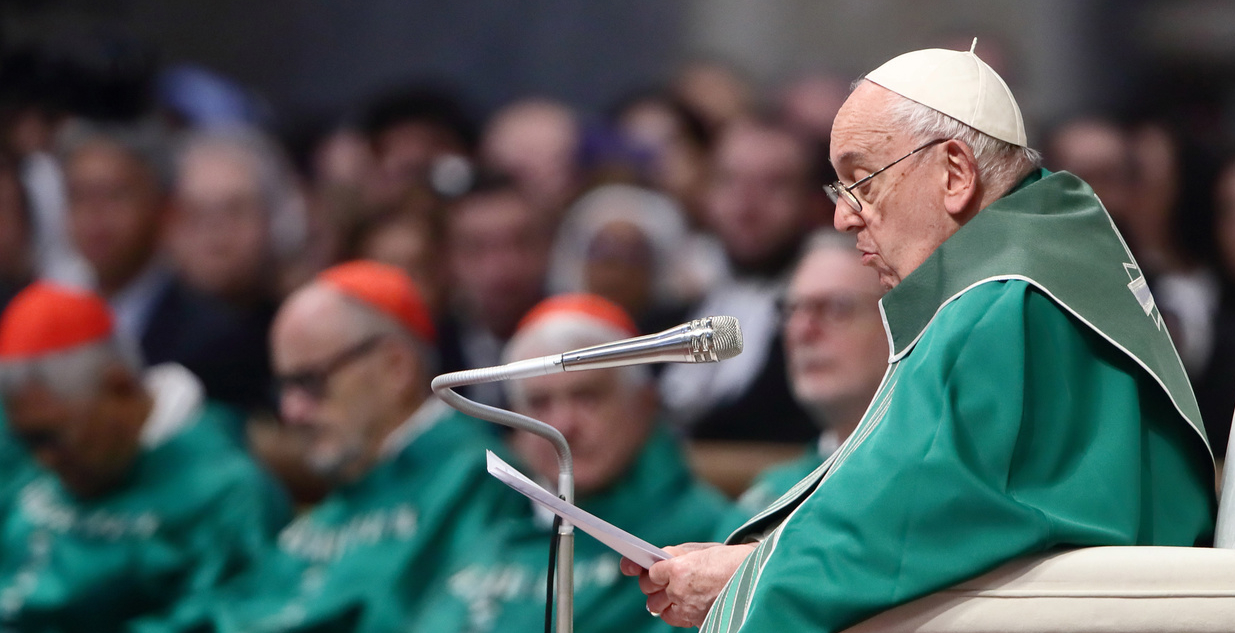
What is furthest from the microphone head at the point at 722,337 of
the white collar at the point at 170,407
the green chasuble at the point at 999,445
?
the white collar at the point at 170,407

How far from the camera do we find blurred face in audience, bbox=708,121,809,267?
5957mm

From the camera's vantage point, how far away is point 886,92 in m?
2.43

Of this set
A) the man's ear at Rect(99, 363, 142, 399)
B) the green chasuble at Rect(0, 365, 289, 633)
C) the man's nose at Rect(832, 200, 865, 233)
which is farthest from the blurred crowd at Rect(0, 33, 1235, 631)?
the man's nose at Rect(832, 200, 865, 233)

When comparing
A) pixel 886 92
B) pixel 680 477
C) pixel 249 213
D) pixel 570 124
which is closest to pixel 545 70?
pixel 570 124

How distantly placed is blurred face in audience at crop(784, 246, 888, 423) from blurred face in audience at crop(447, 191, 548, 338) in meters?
2.29

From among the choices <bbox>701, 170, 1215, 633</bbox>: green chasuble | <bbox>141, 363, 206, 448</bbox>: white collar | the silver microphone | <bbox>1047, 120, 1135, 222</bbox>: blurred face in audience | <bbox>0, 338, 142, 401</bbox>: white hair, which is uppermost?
the silver microphone

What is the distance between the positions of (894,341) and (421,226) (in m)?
4.64

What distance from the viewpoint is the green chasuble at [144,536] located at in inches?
229

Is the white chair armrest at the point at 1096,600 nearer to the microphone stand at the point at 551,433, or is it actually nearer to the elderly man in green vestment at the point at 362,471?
the microphone stand at the point at 551,433

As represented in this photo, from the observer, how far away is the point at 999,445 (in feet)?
6.88

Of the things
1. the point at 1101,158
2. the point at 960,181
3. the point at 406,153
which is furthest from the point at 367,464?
the point at 960,181

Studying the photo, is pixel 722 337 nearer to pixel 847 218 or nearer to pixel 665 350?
pixel 665 350

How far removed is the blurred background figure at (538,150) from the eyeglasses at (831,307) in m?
2.34

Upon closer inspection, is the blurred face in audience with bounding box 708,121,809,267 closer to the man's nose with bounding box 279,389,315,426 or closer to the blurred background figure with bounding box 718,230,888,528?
the blurred background figure with bounding box 718,230,888,528
